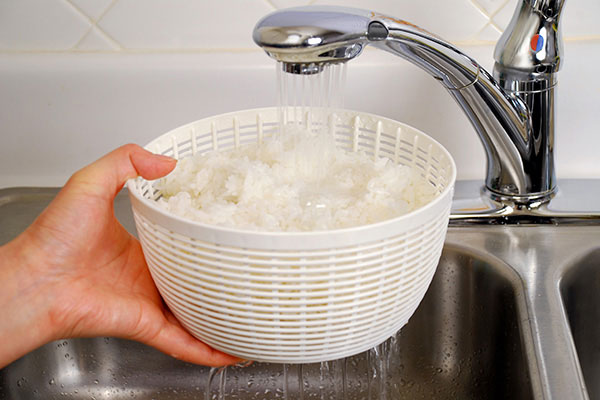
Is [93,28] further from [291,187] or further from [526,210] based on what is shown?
[526,210]

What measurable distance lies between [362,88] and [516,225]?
0.97 feet

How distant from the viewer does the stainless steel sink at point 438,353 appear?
708mm

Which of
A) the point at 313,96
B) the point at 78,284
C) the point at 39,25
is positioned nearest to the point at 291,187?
the point at 313,96

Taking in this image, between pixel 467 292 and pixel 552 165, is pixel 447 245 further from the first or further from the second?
pixel 552 165

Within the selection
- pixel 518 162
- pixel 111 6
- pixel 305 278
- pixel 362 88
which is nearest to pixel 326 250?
pixel 305 278

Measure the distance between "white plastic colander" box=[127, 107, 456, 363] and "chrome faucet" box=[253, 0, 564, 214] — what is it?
0.14 meters

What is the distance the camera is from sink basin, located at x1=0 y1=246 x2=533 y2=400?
0.74 m

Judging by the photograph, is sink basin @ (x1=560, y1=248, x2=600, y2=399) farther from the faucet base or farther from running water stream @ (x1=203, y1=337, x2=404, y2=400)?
running water stream @ (x1=203, y1=337, x2=404, y2=400)

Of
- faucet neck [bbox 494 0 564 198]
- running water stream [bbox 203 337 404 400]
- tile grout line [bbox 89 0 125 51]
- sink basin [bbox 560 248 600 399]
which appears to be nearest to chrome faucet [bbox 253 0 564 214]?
faucet neck [bbox 494 0 564 198]

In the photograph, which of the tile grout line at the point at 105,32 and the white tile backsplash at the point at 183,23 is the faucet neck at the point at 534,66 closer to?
the white tile backsplash at the point at 183,23

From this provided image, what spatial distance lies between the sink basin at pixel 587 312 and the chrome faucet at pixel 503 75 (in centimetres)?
10

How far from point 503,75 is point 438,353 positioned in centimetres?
35

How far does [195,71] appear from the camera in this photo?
910mm

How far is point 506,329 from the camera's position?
0.69 m
